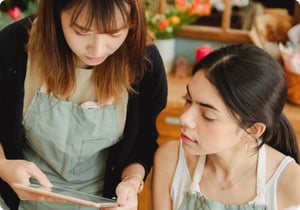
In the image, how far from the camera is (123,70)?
1.30 m

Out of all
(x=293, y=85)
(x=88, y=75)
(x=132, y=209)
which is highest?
(x=88, y=75)

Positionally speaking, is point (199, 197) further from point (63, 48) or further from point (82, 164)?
point (63, 48)

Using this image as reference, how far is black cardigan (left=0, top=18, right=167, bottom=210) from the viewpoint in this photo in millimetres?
1235

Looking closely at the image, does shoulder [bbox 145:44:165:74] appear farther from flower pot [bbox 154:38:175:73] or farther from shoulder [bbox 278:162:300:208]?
flower pot [bbox 154:38:175:73]

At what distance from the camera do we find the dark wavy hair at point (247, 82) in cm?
115

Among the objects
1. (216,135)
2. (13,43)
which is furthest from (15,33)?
(216,135)

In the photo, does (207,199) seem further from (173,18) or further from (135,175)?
(173,18)

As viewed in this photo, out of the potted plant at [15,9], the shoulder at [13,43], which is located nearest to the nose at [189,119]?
the shoulder at [13,43]

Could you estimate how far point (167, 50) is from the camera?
2.29 metres

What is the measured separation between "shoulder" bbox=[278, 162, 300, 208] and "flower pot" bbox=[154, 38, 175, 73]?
1.10m

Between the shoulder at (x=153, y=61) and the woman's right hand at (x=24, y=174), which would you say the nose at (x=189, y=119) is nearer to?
the shoulder at (x=153, y=61)

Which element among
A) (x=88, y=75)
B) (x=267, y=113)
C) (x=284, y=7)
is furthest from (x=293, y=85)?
(x=88, y=75)

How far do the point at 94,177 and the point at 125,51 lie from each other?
1.11ft

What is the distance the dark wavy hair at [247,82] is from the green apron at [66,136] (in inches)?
10.7
